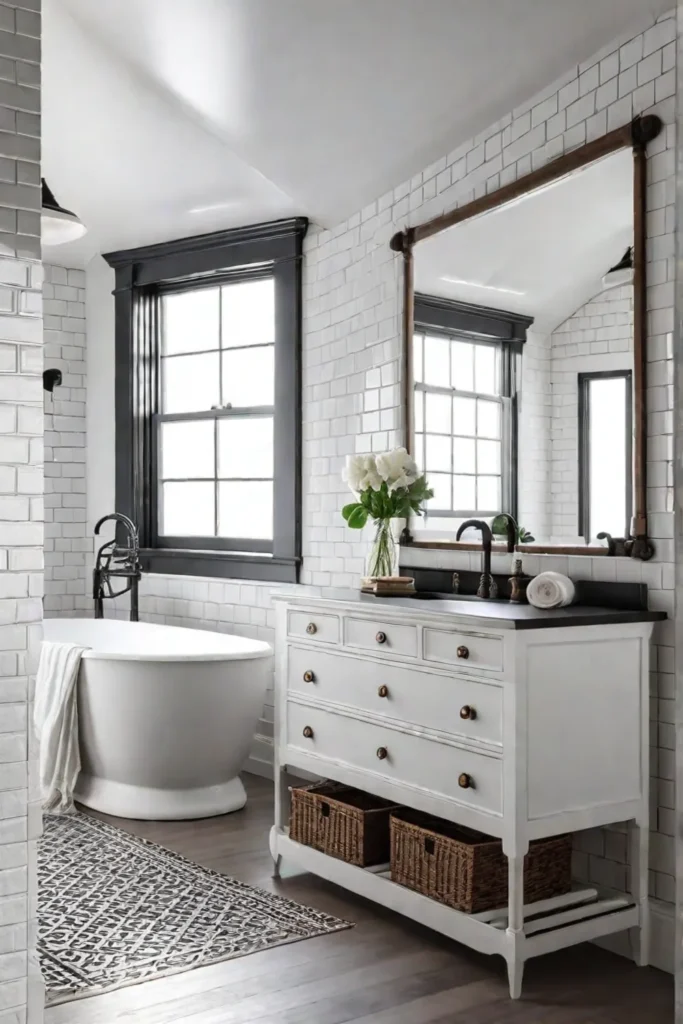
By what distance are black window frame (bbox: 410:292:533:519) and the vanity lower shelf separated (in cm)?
129

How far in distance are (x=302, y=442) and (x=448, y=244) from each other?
4.82ft

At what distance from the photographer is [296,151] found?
4.69 metres

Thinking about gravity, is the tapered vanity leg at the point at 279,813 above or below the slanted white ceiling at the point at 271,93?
below

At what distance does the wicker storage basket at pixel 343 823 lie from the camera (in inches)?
134

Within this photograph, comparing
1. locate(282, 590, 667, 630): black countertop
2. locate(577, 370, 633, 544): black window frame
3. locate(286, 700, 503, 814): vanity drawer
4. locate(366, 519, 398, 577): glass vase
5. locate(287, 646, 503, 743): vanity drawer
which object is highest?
locate(577, 370, 633, 544): black window frame

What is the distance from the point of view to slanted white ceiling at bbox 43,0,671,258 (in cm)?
354

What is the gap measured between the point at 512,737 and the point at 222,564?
3.00m

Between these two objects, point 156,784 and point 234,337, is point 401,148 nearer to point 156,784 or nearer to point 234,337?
point 234,337

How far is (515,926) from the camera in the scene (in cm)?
283

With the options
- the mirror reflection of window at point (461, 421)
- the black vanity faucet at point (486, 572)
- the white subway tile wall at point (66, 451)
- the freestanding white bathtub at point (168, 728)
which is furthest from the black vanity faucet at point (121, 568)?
the black vanity faucet at point (486, 572)

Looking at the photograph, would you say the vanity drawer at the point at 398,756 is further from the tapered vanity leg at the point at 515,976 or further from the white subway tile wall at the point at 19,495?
the white subway tile wall at the point at 19,495

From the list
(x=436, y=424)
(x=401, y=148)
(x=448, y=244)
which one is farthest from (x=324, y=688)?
(x=401, y=148)

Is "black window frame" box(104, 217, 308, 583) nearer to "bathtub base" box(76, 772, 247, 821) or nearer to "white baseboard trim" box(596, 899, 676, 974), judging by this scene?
"bathtub base" box(76, 772, 247, 821)

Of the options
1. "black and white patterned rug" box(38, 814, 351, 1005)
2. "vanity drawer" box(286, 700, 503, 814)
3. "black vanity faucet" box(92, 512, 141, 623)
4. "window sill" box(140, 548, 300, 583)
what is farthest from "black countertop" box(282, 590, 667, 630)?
"black vanity faucet" box(92, 512, 141, 623)
